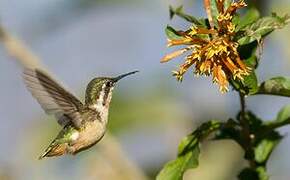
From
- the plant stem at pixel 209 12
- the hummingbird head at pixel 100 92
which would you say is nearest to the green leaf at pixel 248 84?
the plant stem at pixel 209 12

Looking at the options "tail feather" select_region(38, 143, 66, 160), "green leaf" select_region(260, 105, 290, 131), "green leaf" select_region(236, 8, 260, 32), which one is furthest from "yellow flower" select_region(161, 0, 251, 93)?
"tail feather" select_region(38, 143, 66, 160)

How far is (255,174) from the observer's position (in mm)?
3033

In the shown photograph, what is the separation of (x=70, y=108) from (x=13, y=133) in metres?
2.87

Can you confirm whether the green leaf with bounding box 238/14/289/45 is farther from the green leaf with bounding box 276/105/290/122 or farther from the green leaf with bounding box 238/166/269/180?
the green leaf with bounding box 238/166/269/180

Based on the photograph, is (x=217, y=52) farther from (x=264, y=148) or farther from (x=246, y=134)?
(x=264, y=148)

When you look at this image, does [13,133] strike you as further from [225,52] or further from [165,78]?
[225,52]

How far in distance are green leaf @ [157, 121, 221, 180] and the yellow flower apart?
0.38 meters

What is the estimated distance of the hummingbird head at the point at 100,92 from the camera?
3.31m

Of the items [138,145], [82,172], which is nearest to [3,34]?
[82,172]

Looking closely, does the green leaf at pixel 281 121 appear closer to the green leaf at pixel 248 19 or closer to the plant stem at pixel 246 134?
the plant stem at pixel 246 134

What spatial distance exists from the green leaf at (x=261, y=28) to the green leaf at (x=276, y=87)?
7.0 inches

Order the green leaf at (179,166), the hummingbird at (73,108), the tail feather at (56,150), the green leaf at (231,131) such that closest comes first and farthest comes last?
the green leaf at (179,166)
the green leaf at (231,131)
the hummingbird at (73,108)
the tail feather at (56,150)

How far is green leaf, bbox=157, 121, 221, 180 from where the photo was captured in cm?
288

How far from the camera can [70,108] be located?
132 inches
